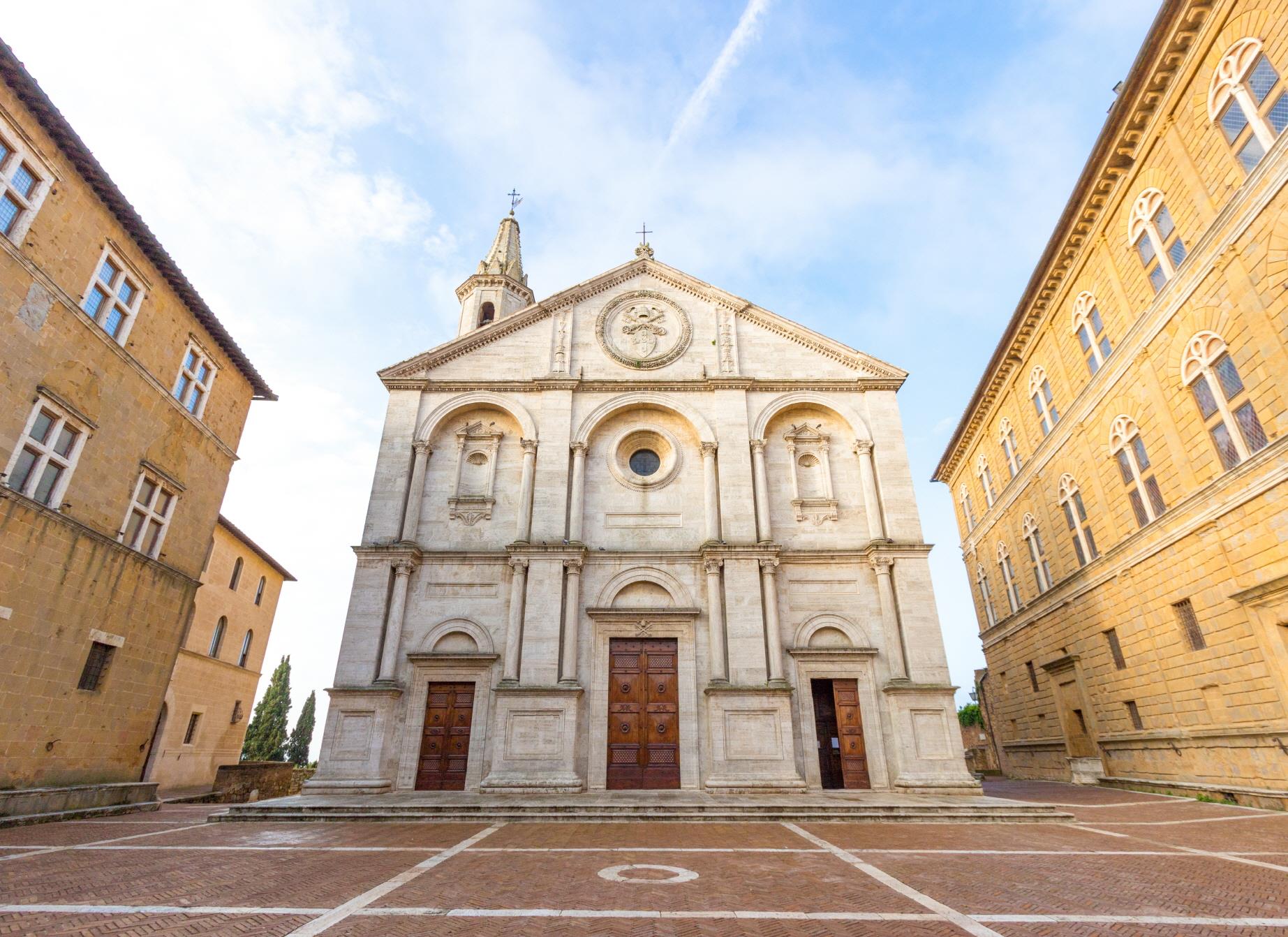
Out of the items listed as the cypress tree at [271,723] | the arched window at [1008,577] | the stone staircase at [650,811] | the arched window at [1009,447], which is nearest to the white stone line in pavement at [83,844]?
the stone staircase at [650,811]

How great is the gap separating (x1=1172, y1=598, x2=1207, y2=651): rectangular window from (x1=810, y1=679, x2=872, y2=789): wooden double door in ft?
29.0

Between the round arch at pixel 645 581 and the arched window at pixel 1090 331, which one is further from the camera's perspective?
the arched window at pixel 1090 331

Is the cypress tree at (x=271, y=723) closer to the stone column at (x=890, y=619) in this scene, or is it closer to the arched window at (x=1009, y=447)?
the stone column at (x=890, y=619)

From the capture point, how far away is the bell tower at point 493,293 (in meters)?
30.3

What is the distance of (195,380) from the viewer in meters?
19.7

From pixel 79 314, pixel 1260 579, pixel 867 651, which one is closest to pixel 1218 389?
pixel 1260 579

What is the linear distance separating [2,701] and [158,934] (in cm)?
1166

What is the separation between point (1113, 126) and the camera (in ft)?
58.1

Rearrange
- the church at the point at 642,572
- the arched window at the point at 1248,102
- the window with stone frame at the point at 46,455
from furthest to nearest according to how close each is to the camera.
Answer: the church at the point at 642,572 < the window with stone frame at the point at 46,455 < the arched window at the point at 1248,102

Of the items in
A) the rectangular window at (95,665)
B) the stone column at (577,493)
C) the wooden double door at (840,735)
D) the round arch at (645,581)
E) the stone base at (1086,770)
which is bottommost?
the stone base at (1086,770)

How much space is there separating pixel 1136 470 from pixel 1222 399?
4.29 metres

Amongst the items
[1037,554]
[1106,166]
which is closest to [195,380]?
[1106,166]

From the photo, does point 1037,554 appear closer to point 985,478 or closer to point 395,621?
point 985,478

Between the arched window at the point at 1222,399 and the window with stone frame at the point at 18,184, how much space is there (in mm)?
26832
